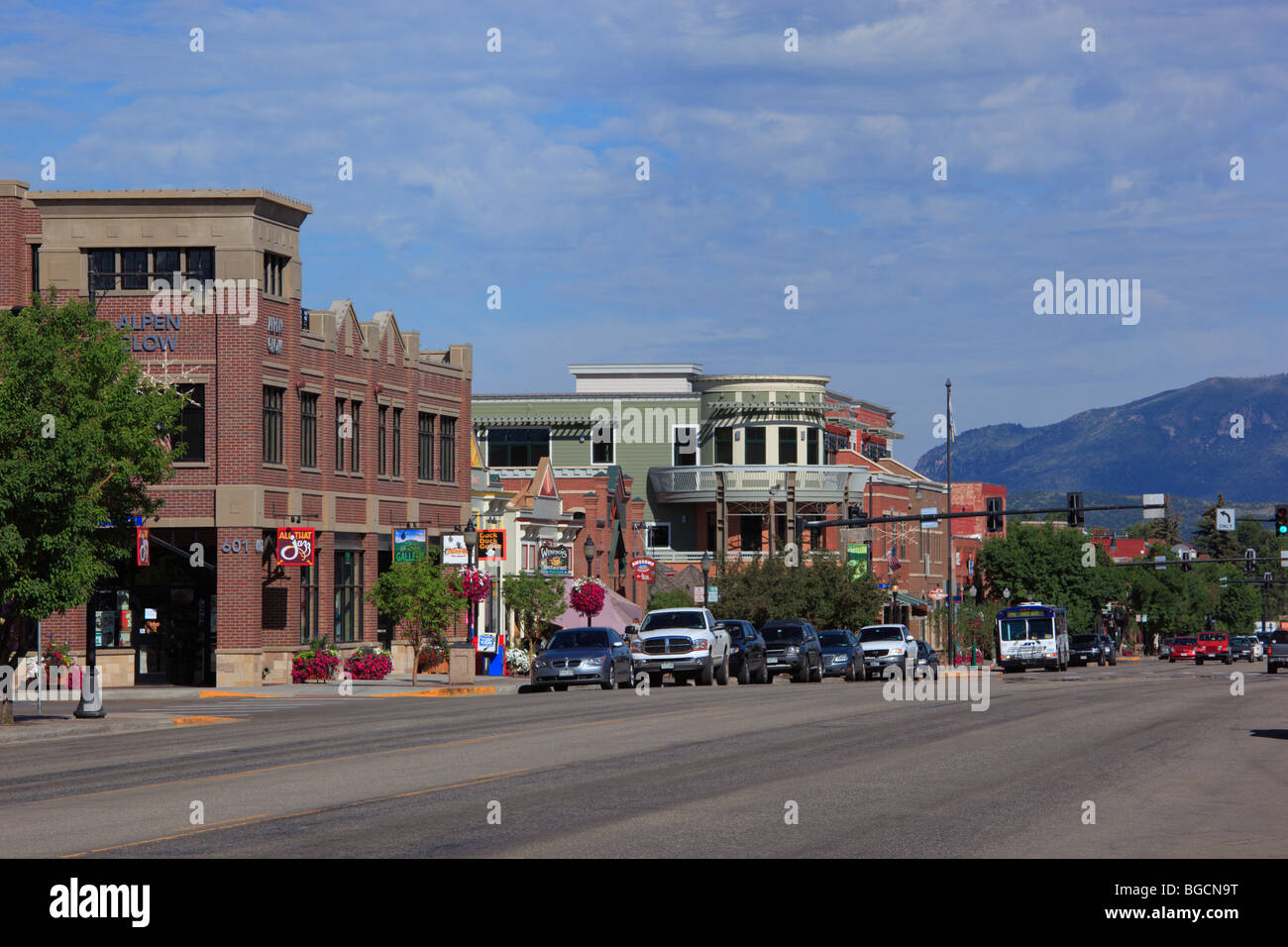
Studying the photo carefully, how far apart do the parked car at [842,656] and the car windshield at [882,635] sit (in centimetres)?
42

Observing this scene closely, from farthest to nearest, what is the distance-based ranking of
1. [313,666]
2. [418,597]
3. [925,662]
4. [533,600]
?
[533,600]
[925,662]
[418,597]
[313,666]

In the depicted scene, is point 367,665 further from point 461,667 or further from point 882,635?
point 882,635

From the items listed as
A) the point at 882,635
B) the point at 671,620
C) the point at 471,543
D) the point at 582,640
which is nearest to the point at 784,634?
the point at 671,620

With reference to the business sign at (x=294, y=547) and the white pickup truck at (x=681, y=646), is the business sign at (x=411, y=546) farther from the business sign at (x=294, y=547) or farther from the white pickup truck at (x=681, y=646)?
the white pickup truck at (x=681, y=646)

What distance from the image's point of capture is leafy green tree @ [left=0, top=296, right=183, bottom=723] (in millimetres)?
28469

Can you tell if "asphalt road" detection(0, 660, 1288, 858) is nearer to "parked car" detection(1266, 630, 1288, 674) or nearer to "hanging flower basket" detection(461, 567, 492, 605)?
"hanging flower basket" detection(461, 567, 492, 605)

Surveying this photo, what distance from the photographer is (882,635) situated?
56.6 metres

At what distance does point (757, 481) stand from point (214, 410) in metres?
54.1

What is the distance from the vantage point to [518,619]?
201ft

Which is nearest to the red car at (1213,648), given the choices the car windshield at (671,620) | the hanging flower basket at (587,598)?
the hanging flower basket at (587,598)

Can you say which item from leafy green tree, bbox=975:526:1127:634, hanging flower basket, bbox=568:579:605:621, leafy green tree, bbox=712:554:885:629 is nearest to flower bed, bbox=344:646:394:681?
hanging flower basket, bbox=568:579:605:621

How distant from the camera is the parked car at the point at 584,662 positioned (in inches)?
1722
